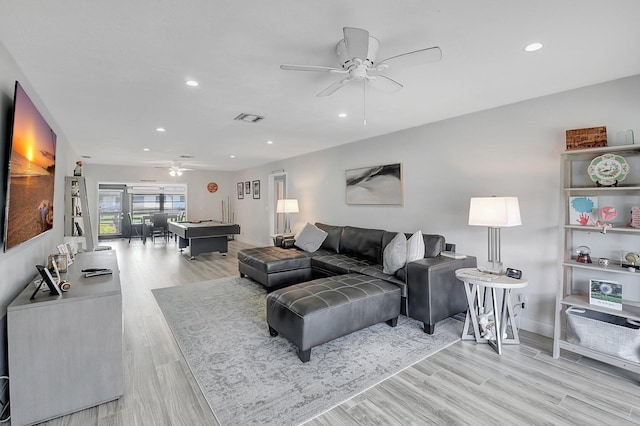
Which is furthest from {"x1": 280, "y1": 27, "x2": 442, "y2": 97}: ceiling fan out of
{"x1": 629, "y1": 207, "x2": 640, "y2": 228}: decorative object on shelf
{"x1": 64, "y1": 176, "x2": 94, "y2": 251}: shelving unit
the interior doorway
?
the interior doorway

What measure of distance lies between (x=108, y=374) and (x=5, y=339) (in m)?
0.62

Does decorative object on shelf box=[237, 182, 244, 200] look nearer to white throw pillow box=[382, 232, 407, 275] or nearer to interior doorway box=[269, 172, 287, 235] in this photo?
interior doorway box=[269, 172, 287, 235]

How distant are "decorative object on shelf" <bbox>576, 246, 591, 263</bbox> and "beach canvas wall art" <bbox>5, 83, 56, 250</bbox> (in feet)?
13.4

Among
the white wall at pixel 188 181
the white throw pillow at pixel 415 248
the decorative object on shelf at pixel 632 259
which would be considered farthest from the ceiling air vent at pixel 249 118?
the white wall at pixel 188 181

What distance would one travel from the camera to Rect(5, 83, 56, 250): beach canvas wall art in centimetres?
175

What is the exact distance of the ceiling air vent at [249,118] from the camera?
353cm

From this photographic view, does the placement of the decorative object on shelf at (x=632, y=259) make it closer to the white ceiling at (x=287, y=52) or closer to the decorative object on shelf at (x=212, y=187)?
the white ceiling at (x=287, y=52)

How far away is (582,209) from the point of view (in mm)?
2586

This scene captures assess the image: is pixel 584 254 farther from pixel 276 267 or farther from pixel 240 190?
pixel 240 190

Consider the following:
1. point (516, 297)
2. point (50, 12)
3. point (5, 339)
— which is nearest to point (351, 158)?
point (516, 297)

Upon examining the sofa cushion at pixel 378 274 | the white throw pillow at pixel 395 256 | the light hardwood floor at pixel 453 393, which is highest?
the white throw pillow at pixel 395 256

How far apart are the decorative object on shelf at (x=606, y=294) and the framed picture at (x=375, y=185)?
7.55 ft

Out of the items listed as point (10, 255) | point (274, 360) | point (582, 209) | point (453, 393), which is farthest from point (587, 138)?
point (10, 255)

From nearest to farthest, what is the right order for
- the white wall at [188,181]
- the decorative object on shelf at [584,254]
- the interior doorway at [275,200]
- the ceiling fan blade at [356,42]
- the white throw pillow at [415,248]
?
the ceiling fan blade at [356,42], the decorative object on shelf at [584,254], the white throw pillow at [415,248], the interior doorway at [275,200], the white wall at [188,181]
